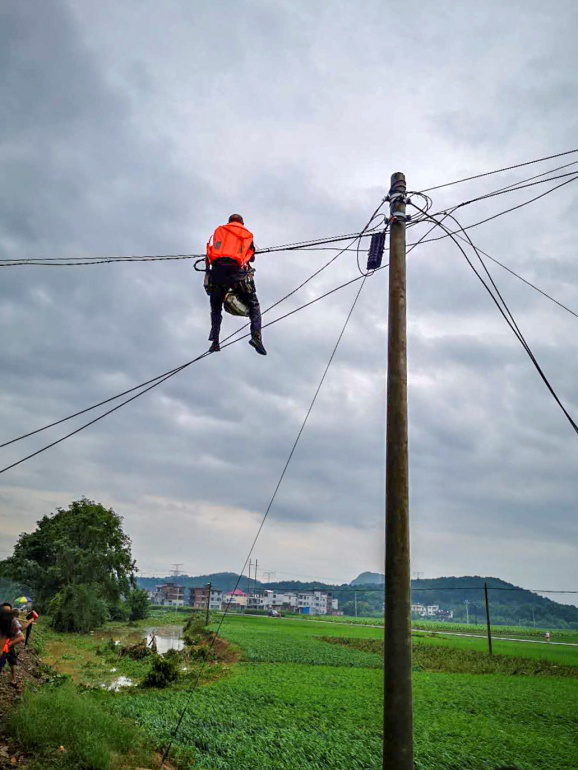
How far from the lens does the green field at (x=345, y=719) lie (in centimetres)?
952

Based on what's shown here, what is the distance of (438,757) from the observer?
32.4 feet

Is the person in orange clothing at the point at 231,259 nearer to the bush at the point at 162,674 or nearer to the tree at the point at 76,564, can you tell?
the bush at the point at 162,674

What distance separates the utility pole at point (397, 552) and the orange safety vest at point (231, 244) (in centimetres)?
203

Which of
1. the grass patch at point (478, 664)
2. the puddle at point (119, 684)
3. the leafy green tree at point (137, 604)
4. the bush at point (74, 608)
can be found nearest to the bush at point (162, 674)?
the puddle at point (119, 684)

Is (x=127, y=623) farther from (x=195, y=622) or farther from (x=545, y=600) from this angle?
(x=545, y=600)

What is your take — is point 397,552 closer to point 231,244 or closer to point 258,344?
point 258,344

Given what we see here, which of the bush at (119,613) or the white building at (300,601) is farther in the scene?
the white building at (300,601)

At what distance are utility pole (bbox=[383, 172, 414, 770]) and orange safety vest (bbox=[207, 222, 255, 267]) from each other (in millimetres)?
2033

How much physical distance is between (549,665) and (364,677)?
12667mm

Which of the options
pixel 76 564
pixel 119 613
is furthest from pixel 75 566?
pixel 119 613

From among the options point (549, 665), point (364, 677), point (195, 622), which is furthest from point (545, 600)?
point (364, 677)

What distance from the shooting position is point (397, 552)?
521cm

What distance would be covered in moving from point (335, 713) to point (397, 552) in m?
10.7

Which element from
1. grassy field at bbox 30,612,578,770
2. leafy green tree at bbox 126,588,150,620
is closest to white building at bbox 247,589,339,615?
leafy green tree at bbox 126,588,150,620
